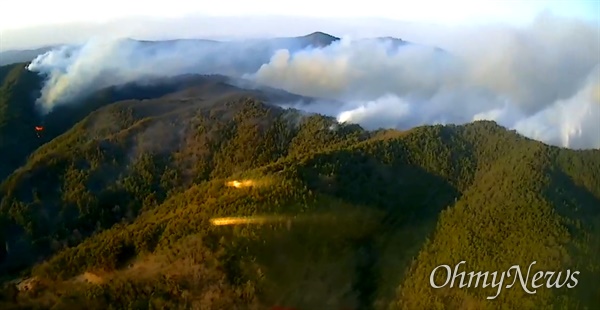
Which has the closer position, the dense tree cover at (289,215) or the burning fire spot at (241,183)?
the dense tree cover at (289,215)

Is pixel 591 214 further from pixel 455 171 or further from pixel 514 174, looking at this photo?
pixel 455 171

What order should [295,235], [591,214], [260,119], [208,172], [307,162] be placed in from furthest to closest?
[260,119], [208,172], [307,162], [591,214], [295,235]

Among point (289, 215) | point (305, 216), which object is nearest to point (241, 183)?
point (305, 216)

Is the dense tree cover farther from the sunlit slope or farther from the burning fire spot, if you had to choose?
the burning fire spot

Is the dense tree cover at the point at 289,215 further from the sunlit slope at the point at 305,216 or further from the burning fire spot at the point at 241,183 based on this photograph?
the burning fire spot at the point at 241,183

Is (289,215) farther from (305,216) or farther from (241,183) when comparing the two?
(241,183)

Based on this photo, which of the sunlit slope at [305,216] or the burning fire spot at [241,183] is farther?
the burning fire spot at [241,183]

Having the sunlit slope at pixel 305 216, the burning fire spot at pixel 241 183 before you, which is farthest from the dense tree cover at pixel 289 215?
the burning fire spot at pixel 241 183

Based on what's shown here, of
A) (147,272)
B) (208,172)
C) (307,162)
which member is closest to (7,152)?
(208,172)
